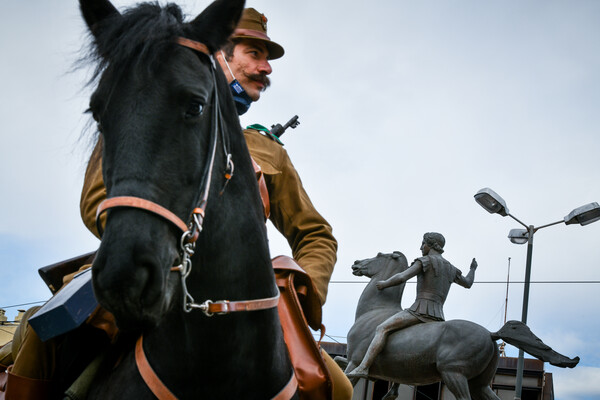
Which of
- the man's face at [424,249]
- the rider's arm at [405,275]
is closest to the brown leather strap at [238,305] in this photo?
the rider's arm at [405,275]

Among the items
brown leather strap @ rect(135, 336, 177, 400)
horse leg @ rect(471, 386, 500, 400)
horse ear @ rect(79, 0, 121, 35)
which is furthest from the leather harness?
horse leg @ rect(471, 386, 500, 400)

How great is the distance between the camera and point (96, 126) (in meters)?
2.31

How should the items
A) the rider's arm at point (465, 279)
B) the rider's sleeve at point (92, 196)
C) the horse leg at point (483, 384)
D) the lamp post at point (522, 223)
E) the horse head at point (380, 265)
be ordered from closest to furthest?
1. the rider's sleeve at point (92, 196)
2. the horse leg at point (483, 384)
3. the rider's arm at point (465, 279)
4. the horse head at point (380, 265)
5. the lamp post at point (522, 223)

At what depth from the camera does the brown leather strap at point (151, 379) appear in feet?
6.82

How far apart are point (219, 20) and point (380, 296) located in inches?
406

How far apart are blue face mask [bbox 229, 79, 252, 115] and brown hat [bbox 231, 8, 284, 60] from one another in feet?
1.09

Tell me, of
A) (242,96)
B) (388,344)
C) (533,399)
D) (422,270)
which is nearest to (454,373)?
(388,344)

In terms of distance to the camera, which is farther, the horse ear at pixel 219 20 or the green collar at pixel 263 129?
the green collar at pixel 263 129

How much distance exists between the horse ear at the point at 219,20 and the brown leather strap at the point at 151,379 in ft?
3.55

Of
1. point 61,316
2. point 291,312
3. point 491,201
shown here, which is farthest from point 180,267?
point 491,201

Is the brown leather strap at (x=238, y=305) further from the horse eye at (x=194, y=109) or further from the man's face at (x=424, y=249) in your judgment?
the man's face at (x=424, y=249)

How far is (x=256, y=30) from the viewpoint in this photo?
3410 mm

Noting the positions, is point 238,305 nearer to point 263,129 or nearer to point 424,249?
point 263,129

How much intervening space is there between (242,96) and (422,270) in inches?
342
